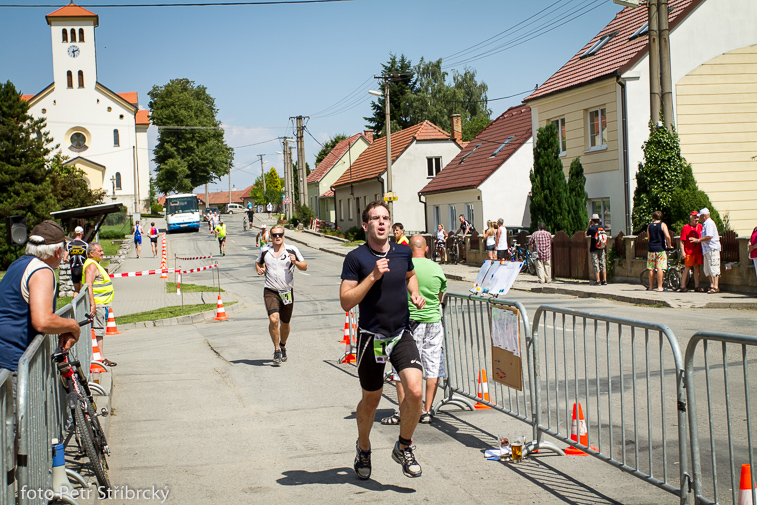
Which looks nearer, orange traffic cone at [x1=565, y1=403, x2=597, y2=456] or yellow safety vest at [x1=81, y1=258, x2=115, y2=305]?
orange traffic cone at [x1=565, y1=403, x2=597, y2=456]

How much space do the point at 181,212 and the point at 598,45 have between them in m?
→ 40.9

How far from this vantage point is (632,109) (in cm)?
2342

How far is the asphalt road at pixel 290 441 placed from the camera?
5113mm

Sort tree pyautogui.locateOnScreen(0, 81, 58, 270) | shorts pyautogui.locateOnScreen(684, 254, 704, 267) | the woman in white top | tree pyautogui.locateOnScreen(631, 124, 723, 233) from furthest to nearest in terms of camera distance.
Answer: tree pyautogui.locateOnScreen(0, 81, 58, 270) → the woman in white top → tree pyautogui.locateOnScreen(631, 124, 723, 233) → shorts pyautogui.locateOnScreen(684, 254, 704, 267)

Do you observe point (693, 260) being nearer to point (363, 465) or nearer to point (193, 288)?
point (363, 465)

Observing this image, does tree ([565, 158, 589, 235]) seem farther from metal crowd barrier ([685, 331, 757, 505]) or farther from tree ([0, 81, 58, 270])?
tree ([0, 81, 58, 270])

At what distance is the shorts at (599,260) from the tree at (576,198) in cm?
429

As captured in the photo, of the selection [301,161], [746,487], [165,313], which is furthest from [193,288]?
[301,161]

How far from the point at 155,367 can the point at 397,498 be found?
22.2 feet

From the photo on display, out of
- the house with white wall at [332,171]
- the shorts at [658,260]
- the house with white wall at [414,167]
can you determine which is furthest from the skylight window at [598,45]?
the house with white wall at [332,171]

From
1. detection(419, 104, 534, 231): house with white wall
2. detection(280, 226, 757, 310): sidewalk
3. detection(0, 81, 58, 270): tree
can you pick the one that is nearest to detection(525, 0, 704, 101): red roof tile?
detection(419, 104, 534, 231): house with white wall

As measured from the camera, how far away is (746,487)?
12.5 feet

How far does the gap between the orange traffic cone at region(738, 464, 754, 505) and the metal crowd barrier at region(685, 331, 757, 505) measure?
0.03m

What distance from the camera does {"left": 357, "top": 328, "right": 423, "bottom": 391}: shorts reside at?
17.4 ft
